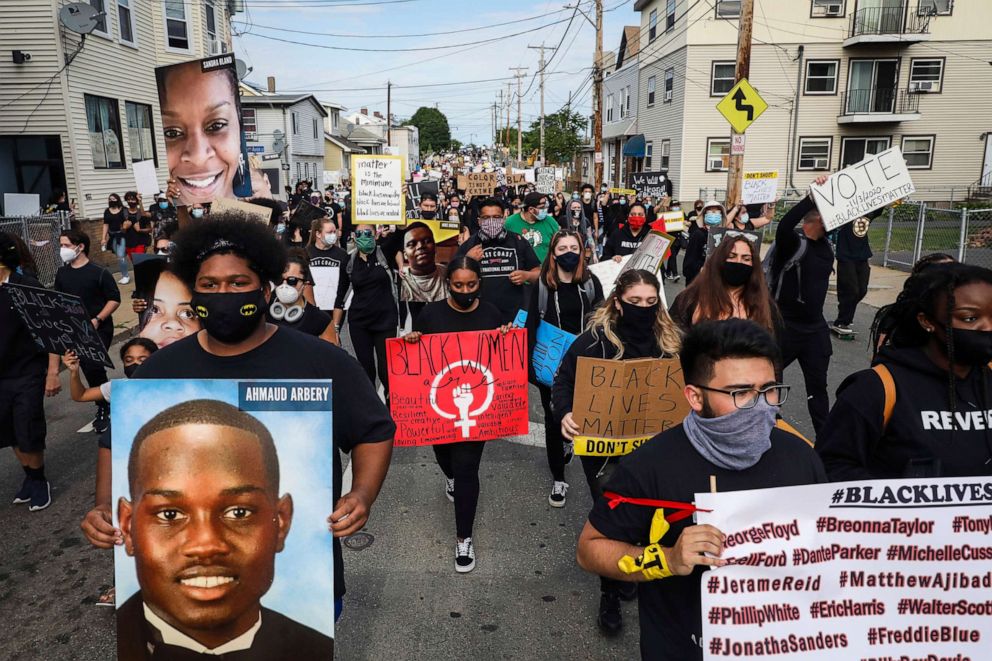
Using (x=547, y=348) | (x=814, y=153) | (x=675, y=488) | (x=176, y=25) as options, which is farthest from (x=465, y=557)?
(x=814, y=153)

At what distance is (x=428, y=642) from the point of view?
3.69 metres

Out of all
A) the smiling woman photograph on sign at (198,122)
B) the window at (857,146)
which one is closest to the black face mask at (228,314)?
the smiling woman photograph on sign at (198,122)

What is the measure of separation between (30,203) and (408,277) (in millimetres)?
12009

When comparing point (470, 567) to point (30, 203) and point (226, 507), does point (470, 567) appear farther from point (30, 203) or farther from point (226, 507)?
point (30, 203)

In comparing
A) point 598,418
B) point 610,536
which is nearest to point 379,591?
point 598,418

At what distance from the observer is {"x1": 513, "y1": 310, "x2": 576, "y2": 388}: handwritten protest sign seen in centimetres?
506

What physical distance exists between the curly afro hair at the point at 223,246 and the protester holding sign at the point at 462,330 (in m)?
2.26

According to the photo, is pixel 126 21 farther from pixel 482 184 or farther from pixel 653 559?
pixel 653 559

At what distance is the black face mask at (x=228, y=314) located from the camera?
7.63ft

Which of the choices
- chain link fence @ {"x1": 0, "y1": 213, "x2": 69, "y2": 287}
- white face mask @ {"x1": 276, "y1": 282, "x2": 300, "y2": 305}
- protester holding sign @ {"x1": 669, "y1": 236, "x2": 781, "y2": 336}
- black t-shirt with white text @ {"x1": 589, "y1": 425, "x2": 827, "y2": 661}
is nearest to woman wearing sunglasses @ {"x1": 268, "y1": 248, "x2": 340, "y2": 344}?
white face mask @ {"x1": 276, "y1": 282, "x2": 300, "y2": 305}

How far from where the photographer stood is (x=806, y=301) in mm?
5566

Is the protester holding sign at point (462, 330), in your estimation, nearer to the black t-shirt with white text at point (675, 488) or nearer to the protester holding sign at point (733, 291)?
the protester holding sign at point (733, 291)

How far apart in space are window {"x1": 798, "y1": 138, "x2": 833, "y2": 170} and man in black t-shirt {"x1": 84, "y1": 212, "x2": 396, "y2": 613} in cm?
3383

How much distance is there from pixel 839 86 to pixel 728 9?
19.9ft
